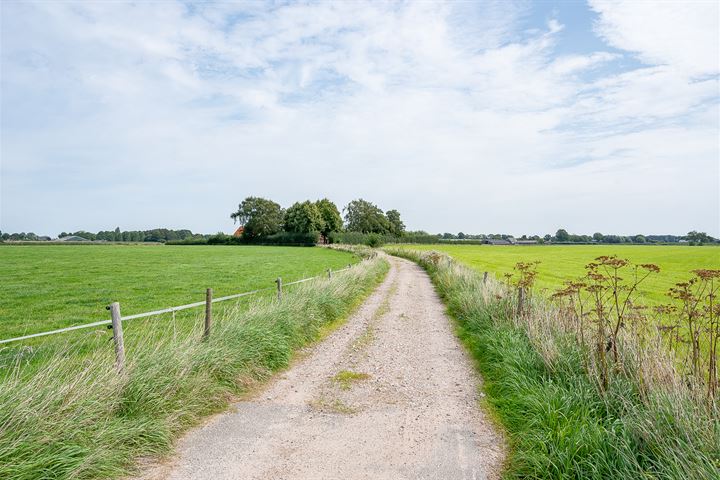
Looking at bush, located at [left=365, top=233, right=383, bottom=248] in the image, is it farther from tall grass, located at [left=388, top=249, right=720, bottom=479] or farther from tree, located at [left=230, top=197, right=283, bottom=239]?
tall grass, located at [left=388, top=249, right=720, bottom=479]

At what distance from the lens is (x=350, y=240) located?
86062mm

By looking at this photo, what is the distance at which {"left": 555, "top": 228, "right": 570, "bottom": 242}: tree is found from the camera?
14994 centimetres

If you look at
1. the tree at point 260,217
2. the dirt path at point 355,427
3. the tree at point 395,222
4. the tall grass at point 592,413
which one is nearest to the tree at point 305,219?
the tree at point 260,217

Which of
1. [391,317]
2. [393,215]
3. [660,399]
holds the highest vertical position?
A: [393,215]

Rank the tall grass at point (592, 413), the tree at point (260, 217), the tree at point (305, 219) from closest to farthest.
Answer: the tall grass at point (592, 413)
the tree at point (305, 219)
the tree at point (260, 217)

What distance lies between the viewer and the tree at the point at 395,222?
121 metres

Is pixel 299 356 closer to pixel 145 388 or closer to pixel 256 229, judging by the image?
pixel 145 388

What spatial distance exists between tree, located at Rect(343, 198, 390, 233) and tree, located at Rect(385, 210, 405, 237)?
4477 mm

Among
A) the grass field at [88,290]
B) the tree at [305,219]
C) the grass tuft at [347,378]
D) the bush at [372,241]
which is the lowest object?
the grass tuft at [347,378]

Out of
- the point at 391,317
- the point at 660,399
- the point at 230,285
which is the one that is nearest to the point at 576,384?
the point at 660,399

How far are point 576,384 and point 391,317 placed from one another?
761 centimetres

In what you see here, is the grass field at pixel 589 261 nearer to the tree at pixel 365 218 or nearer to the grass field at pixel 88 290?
the grass field at pixel 88 290

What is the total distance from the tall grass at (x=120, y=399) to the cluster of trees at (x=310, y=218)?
8408cm

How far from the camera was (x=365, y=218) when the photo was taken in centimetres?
11588
